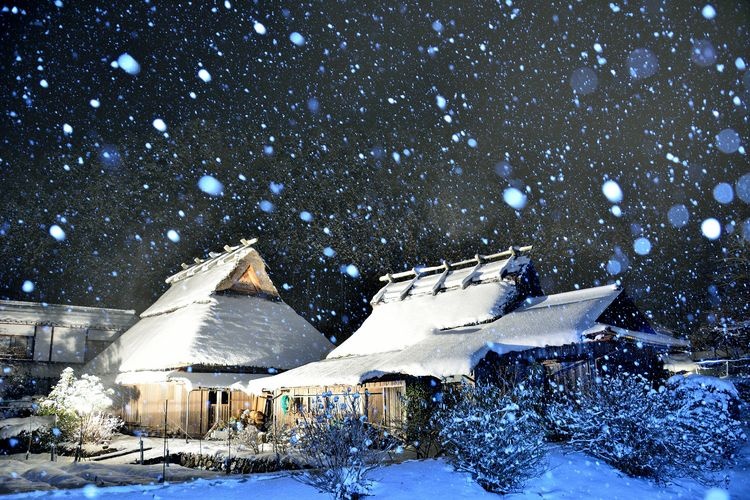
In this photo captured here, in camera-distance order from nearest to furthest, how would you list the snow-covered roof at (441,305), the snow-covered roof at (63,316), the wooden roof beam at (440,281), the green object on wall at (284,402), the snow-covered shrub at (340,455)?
the snow-covered shrub at (340,455) < the green object on wall at (284,402) < the snow-covered roof at (441,305) < the wooden roof beam at (440,281) < the snow-covered roof at (63,316)

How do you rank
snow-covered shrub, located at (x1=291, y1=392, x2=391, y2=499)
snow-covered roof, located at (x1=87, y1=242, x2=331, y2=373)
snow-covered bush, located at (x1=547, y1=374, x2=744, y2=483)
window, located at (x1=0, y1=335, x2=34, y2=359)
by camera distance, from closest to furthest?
snow-covered shrub, located at (x1=291, y1=392, x2=391, y2=499), snow-covered bush, located at (x1=547, y1=374, x2=744, y2=483), snow-covered roof, located at (x1=87, y1=242, x2=331, y2=373), window, located at (x1=0, y1=335, x2=34, y2=359)

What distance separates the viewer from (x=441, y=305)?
21891mm

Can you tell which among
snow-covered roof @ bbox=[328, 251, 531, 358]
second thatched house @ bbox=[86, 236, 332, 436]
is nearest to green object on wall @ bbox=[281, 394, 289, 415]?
second thatched house @ bbox=[86, 236, 332, 436]

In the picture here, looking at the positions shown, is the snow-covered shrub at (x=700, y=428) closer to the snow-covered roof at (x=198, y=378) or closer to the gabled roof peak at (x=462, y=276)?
the gabled roof peak at (x=462, y=276)

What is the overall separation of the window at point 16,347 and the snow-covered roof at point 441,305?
1544 centimetres

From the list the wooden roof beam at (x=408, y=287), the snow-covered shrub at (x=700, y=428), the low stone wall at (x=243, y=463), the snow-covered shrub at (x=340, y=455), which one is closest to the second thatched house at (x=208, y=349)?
the wooden roof beam at (x=408, y=287)

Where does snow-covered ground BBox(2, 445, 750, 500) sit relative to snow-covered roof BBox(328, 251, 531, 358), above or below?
below

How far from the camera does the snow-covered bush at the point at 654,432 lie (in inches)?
417

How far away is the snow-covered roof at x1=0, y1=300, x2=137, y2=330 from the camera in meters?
27.0

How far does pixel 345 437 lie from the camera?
8.80 m

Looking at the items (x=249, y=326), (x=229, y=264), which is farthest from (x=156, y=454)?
(x=229, y=264)

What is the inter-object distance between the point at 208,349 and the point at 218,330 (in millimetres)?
1706

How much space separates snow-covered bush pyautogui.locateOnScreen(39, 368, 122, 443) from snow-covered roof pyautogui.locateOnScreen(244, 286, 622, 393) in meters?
4.86

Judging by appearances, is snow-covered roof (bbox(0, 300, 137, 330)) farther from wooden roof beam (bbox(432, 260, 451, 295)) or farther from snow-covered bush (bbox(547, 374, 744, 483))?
snow-covered bush (bbox(547, 374, 744, 483))
